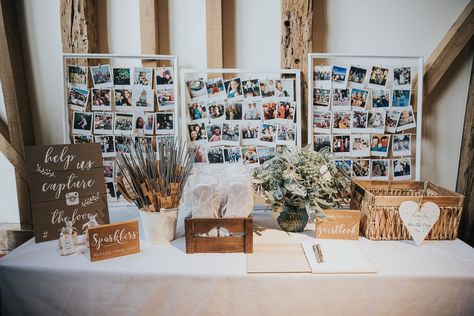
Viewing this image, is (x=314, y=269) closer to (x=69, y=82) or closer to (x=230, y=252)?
(x=230, y=252)

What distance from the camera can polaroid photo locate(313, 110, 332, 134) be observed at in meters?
1.73

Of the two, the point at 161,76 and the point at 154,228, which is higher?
the point at 161,76

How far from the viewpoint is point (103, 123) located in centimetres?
175

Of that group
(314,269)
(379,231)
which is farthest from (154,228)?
(379,231)

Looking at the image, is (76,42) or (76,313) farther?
(76,42)

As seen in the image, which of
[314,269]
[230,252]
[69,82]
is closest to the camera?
[314,269]

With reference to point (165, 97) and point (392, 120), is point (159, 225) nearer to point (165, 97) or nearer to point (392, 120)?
point (165, 97)

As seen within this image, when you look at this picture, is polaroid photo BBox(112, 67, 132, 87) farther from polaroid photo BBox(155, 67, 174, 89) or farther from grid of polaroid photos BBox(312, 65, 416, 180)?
grid of polaroid photos BBox(312, 65, 416, 180)

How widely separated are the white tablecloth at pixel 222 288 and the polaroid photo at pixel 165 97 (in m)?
0.88

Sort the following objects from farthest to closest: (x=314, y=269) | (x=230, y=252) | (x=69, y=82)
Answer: (x=69, y=82) < (x=230, y=252) < (x=314, y=269)

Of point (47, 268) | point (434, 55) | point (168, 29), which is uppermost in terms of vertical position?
point (168, 29)

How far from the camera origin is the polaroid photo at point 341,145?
1751mm

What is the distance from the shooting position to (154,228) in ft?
4.29

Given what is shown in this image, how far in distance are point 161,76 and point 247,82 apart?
0.49 m
